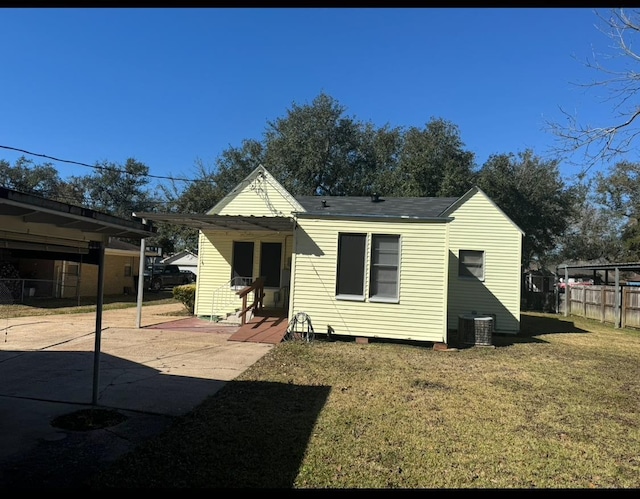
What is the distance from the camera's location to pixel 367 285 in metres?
10.3

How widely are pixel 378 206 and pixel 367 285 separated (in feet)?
8.56

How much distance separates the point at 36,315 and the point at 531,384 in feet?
46.3

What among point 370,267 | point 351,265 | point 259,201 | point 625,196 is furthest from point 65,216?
point 625,196

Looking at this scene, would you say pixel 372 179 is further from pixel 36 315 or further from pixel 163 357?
pixel 163 357

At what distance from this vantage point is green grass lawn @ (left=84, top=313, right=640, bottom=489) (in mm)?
3623

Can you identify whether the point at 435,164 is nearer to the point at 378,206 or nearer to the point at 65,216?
the point at 378,206

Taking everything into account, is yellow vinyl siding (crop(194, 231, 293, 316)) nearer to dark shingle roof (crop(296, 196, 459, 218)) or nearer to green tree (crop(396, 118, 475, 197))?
dark shingle roof (crop(296, 196, 459, 218))

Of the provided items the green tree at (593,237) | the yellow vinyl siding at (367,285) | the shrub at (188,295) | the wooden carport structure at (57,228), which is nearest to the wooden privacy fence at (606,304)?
the yellow vinyl siding at (367,285)

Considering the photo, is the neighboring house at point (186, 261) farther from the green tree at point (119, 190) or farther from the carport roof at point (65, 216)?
the carport roof at point (65, 216)

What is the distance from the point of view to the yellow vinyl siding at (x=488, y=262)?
1370cm

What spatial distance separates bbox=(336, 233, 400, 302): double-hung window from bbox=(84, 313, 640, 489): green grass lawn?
2153mm

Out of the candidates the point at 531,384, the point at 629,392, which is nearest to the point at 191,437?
the point at 531,384

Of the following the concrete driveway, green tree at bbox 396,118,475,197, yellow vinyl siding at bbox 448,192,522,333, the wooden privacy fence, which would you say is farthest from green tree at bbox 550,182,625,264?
the concrete driveway

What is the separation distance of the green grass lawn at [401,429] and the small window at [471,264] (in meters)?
5.73
